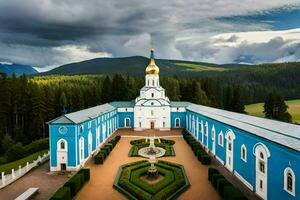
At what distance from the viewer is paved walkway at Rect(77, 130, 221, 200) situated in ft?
65.3

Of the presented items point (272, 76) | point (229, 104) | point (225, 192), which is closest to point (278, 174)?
point (225, 192)

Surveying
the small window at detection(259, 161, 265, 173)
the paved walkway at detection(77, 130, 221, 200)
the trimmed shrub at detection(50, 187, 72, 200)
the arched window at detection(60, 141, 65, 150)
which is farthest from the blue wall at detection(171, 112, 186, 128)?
the trimmed shrub at detection(50, 187, 72, 200)

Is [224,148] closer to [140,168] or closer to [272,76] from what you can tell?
[140,168]

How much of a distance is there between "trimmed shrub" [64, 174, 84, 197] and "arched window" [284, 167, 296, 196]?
13.4 meters

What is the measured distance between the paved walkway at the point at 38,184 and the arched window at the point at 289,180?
1532 centimetres

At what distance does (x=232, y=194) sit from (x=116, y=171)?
11673mm

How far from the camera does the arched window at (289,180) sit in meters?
14.8

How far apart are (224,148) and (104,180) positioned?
1140 cm

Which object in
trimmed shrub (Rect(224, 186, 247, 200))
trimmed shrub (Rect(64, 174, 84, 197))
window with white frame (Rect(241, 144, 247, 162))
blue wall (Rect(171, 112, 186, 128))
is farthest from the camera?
blue wall (Rect(171, 112, 186, 128))

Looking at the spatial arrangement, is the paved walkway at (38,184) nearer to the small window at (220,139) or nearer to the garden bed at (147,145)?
the garden bed at (147,145)

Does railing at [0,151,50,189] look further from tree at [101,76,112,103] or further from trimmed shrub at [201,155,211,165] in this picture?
tree at [101,76,112,103]

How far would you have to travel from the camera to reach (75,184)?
2003cm

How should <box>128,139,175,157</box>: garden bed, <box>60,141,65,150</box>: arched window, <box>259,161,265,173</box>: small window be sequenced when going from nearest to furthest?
<box>259,161,265,173</box>: small window, <box>60,141,65,150</box>: arched window, <box>128,139,175,157</box>: garden bed

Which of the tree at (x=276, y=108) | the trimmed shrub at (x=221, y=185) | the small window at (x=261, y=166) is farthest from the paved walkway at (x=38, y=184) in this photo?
the tree at (x=276, y=108)
